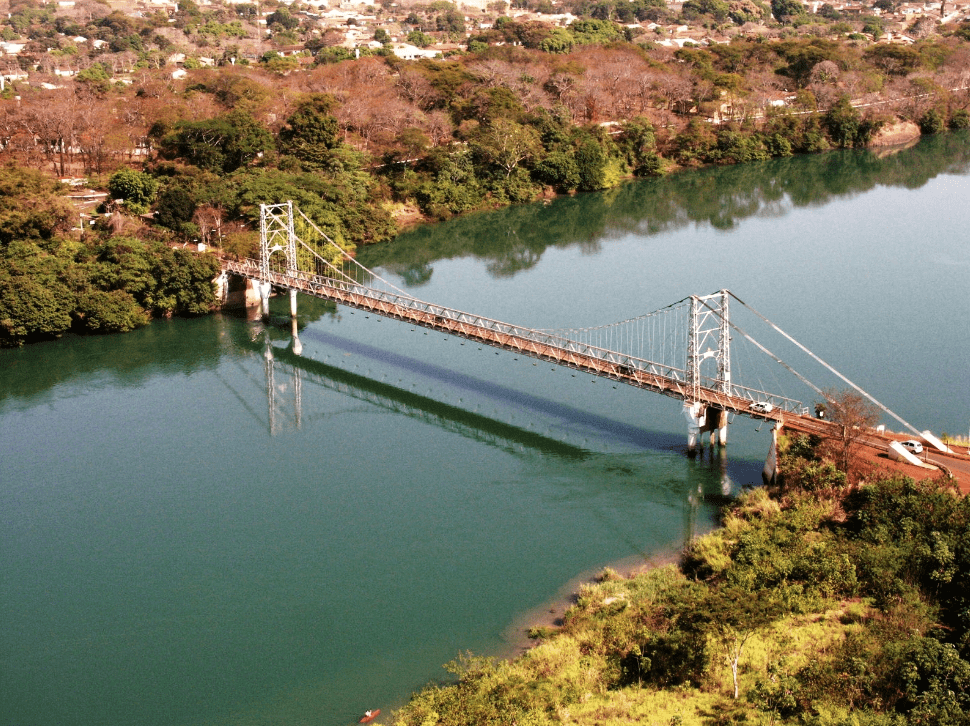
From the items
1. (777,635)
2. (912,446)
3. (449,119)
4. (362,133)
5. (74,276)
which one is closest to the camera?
(777,635)

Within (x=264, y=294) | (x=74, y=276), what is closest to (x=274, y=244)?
(x=264, y=294)

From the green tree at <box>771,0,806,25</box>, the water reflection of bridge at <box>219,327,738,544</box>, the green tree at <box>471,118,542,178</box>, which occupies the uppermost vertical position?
the green tree at <box>771,0,806,25</box>

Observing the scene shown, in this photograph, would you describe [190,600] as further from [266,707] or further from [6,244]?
[6,244]

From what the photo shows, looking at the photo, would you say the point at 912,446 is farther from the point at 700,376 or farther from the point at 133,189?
the point at 133,189

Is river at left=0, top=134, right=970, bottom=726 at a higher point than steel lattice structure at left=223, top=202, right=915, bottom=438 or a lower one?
lower

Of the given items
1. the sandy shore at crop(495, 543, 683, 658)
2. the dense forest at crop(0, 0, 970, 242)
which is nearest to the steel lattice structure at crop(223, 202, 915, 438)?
the dense forest at crop(0, 0, 970, 242)

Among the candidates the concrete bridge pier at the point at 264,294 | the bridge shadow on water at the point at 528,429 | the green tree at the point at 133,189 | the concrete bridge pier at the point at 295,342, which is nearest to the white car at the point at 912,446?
the bridge shadow on water at the point at 528,429

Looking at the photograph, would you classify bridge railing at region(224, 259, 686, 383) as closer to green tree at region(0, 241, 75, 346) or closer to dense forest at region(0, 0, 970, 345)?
dense forest at region(0, 0, 970, 345)
